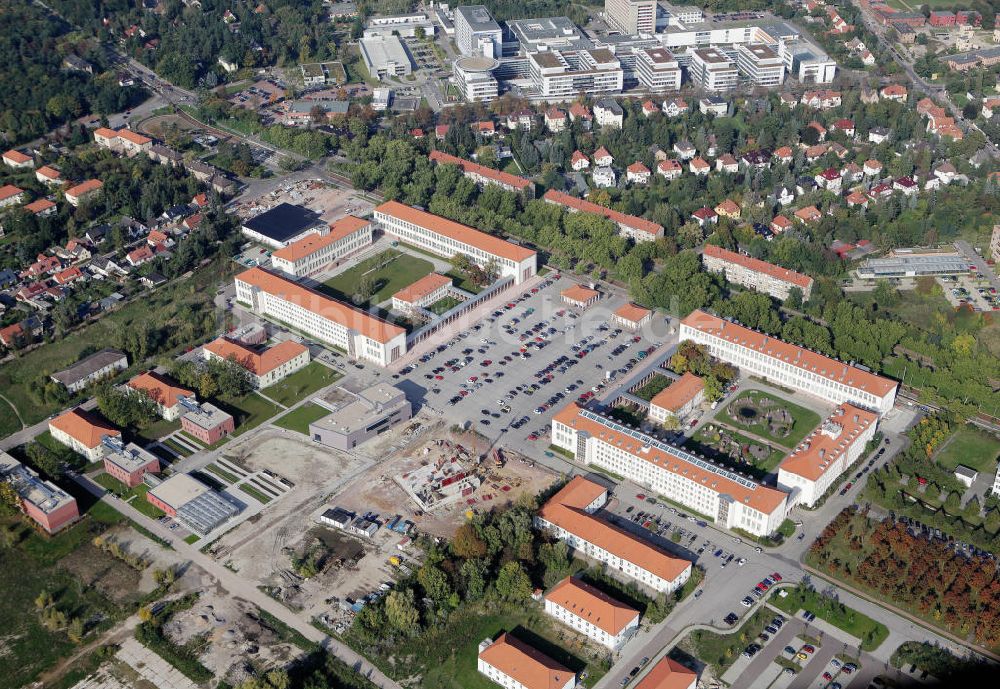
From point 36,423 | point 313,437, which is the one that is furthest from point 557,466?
point 36,423

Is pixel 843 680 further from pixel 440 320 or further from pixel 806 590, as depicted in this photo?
pixel 440 320

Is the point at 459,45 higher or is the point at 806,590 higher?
the point at 459,45

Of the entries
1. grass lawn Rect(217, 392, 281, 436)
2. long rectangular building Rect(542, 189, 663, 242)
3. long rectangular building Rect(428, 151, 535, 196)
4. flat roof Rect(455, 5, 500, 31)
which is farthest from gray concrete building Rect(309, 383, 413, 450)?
flat roof Rect(455, 5, 500, 31)

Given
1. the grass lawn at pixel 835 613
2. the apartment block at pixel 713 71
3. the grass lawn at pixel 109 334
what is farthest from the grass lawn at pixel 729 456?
the apartment block at pixel 713 71

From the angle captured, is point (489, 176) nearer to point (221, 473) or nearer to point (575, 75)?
point (575, 75)

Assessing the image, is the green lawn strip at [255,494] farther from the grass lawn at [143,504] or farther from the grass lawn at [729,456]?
the grass lawn at [729,456]

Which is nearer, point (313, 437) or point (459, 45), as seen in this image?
point (313, 437)

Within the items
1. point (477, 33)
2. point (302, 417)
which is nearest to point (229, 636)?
point (302, 417)
